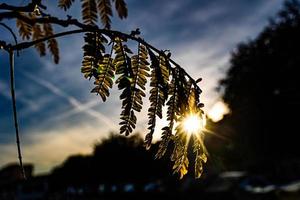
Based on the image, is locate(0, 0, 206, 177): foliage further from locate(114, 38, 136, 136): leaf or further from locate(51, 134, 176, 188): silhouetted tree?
locate(51, 134, 176, 188): silhouetted tree

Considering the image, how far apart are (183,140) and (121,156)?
7425cm

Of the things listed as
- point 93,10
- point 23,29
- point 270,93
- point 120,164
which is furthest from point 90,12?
point 120,164

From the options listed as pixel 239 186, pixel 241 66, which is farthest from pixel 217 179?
pixel 241 66

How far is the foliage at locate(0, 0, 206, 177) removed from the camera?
128 centimetres

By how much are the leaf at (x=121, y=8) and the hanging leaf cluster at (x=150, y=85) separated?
165 millimetres

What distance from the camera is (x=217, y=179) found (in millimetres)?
38750

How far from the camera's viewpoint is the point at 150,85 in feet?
4.71

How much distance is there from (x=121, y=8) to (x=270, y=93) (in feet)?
137

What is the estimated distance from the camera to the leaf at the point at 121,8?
1.18m

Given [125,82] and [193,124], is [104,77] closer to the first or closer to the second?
[125,82]

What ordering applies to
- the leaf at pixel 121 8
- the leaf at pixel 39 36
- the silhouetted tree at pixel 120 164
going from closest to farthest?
the leaf at pixel 121 8 → the leaf at pixel 39 36 → the silhouetted tree at pixel 120 164

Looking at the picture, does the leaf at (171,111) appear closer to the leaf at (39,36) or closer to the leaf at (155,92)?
the leaf at (155,92)

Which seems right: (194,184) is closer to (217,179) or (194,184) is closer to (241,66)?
(217,179)

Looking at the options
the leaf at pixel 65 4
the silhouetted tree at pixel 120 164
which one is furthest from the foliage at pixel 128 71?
the silhouetted tree at pixel 120 164
